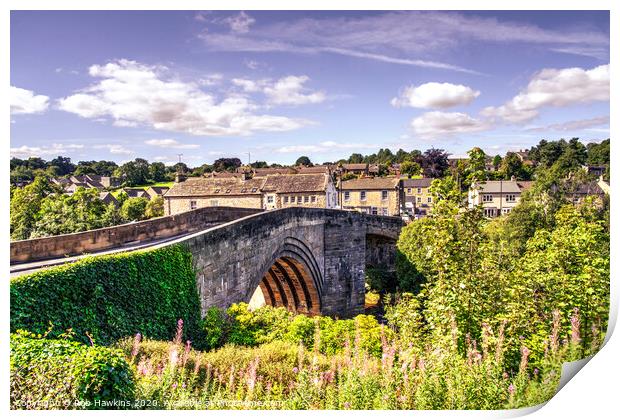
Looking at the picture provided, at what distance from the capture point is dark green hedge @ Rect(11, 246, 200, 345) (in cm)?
570

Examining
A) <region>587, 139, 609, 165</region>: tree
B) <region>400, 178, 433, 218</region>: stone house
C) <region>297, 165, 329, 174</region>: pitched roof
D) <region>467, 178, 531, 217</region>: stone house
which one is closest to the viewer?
<region>587, 139, 609, 165</region>: tree

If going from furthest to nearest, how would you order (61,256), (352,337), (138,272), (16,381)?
(352,337), (61,256), (138,272), (16,381)

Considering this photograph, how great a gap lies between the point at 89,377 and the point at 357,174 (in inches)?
1447

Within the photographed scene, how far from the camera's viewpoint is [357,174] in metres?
40.2

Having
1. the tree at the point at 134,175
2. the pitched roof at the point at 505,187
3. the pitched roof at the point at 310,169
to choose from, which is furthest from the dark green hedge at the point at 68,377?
the pitched roof at the point at 310,169

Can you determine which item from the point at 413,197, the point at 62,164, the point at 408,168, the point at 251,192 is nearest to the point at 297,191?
the point at 251,192

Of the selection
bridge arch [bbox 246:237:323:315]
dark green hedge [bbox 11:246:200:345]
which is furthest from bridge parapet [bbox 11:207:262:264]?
bridge arch [bbox 246:237:323:315]

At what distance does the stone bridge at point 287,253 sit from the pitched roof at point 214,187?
10.0 meters

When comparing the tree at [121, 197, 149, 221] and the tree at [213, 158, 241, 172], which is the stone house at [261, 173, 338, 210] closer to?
the tree at [213, 158, 241, 172]

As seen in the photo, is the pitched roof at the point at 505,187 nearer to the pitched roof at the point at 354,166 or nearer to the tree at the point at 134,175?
the tree at the point at 134,175

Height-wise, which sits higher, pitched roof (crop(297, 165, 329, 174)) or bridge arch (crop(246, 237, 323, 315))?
pitched roof (crop(297, 165, 329, 174))

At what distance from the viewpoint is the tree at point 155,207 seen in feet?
99.8

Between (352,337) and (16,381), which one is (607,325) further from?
(16,381)
